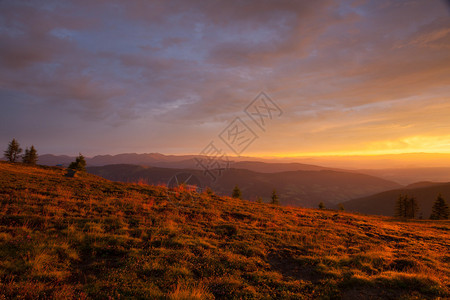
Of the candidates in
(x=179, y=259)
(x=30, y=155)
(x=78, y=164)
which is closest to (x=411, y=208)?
(x=179, y=259)

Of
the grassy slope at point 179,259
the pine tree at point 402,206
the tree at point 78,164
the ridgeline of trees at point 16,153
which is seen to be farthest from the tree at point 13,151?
the pine tree at point 402,206

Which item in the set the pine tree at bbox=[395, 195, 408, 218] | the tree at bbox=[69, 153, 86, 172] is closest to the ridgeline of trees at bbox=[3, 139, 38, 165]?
the tree at bbox=[69, 153, 86, 172]

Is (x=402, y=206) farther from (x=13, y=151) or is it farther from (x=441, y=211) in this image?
(x=13, y=151)

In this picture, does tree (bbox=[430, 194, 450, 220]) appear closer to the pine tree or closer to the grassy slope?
the pine tree

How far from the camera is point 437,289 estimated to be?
6.11 m

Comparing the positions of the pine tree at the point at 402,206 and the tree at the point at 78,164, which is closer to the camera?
the tree at the point at 78,164

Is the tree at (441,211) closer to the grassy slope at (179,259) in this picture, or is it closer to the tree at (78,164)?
the grassy slope at (179,259)

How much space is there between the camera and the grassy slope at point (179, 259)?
532cm

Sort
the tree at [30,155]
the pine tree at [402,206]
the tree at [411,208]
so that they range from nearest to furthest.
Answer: the tree at [411,208]
the pine tree at [402,206]
the tree at [30,155]

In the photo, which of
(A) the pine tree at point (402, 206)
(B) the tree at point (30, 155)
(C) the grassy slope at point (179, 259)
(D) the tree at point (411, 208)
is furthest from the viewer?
(B) the tree at point (30, 155)

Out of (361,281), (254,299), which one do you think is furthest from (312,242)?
(254,299)

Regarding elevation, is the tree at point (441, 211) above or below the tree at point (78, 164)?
below

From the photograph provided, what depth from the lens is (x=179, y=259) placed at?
6.96m

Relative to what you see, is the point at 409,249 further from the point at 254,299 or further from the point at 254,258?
the point at 254,299
